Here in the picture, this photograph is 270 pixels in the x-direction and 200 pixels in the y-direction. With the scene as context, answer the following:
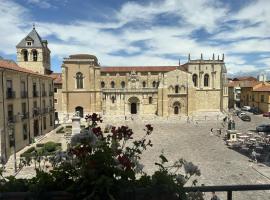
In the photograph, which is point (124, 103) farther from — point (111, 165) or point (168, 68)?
point (111, 165)

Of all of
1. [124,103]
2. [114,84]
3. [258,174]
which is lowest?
[258,174]

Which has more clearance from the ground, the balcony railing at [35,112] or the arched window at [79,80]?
the arched window at [79,80]

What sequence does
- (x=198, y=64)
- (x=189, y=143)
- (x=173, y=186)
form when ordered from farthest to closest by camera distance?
(x=198, y=64)
(x=189, y=143)
(x=173, y=186)

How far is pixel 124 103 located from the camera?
157 feet

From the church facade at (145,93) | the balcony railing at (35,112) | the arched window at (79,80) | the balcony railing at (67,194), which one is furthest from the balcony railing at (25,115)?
the balcony railing at (67,194)

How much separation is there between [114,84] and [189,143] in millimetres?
32925

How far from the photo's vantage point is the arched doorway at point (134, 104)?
1908 inches

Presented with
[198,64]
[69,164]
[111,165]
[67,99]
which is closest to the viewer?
[111,165]

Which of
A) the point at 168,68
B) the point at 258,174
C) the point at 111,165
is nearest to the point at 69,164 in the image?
the point at 111,165

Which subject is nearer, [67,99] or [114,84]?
[67,99]

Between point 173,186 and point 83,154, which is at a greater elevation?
point 83,154

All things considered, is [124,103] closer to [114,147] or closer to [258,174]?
[258,174]

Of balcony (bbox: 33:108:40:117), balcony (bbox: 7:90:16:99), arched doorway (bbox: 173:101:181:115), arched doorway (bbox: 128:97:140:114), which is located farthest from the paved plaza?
arched doorway (bbox: 128:97:140:114)

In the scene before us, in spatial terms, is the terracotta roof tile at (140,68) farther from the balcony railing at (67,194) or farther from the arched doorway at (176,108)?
the balcony railing at (67,194)
